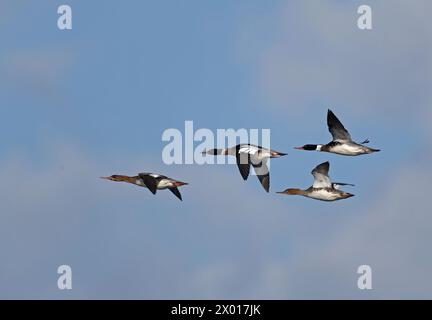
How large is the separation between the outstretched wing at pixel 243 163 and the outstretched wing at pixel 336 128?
2933 mm

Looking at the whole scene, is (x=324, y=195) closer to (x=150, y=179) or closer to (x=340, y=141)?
(x=340, y=141)

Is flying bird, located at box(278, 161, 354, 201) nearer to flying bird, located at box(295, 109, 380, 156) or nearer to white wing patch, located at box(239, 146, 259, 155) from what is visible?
flying bird, located at box(295, 109, 380, 156)

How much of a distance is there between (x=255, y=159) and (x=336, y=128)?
2.90 metres

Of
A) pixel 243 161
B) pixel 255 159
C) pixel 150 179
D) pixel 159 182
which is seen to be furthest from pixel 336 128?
pixel 150 179

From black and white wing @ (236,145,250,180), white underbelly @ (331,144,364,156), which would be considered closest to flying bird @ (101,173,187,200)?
black and white wing @ (236,145,250,180)

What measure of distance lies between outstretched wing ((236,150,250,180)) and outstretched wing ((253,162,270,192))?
33cm

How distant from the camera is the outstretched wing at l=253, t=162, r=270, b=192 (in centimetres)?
5269

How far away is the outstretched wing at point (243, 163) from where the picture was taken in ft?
173

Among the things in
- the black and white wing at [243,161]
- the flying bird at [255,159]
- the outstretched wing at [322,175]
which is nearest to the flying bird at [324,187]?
the outstretched wing at [322,175]

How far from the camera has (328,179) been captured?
180 ft
